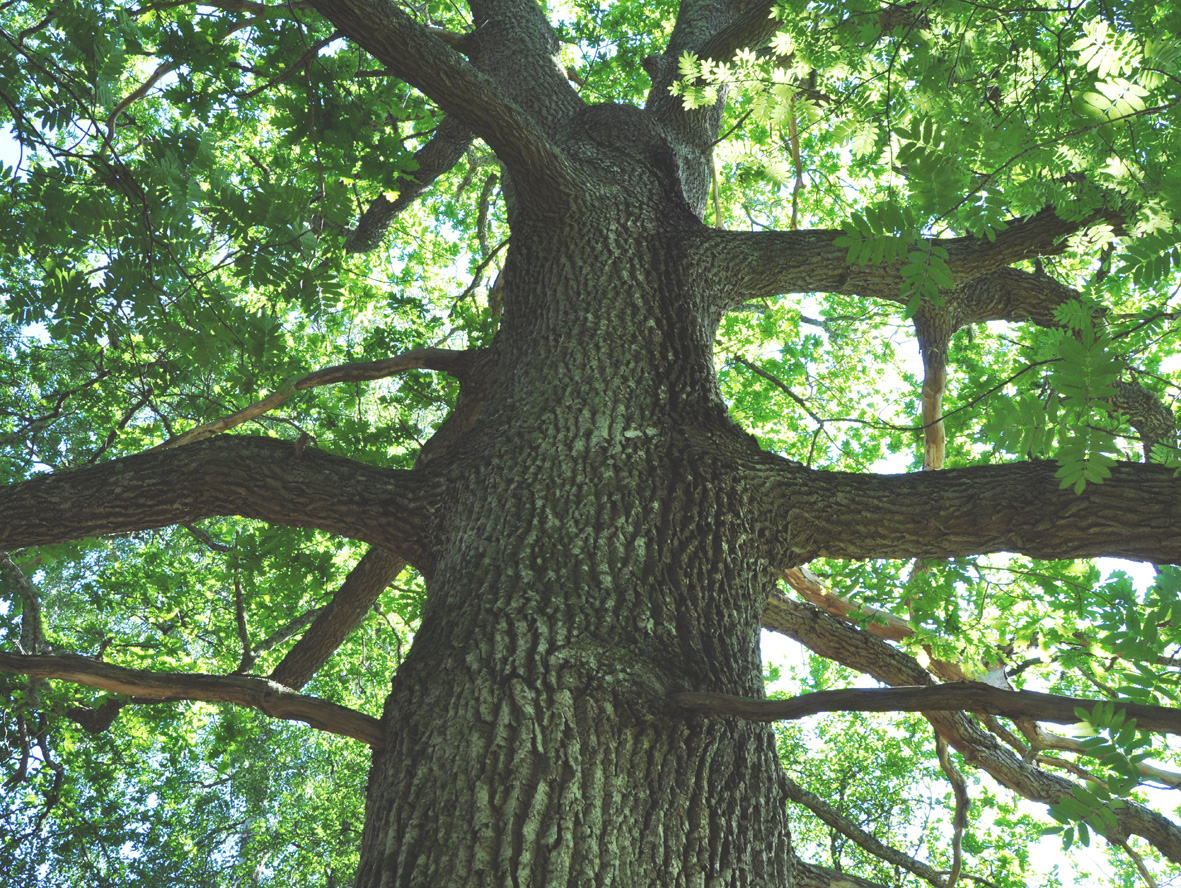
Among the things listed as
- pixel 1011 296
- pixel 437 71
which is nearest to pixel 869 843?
pixel 1011 296

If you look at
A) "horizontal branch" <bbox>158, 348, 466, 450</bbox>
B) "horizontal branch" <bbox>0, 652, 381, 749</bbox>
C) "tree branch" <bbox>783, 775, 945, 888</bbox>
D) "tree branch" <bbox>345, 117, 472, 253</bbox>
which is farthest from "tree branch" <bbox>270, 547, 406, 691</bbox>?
"tree branch" <bbox>345, 117, 472, 253</bbox>

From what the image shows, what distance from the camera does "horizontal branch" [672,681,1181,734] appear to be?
137cm

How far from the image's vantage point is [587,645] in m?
1.84

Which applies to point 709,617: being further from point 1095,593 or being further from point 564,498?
point 1095,593

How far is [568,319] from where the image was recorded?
2.95 m

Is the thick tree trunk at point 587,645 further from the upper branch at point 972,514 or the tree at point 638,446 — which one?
the upper branch at point 972,514

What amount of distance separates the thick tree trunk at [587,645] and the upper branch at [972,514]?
18 cm

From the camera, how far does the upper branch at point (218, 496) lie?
245cm

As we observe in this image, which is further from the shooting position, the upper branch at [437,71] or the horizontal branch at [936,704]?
the upper branch at [437,71]

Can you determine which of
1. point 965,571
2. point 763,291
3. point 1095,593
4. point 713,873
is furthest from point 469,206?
point 713,873

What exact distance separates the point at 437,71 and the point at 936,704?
8.65ft

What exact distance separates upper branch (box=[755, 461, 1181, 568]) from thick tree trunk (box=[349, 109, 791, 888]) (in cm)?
18

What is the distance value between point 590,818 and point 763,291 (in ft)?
9.06

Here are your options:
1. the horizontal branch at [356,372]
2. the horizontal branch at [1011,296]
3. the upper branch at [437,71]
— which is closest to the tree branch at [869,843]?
the horizontal branch at [1011,296]
